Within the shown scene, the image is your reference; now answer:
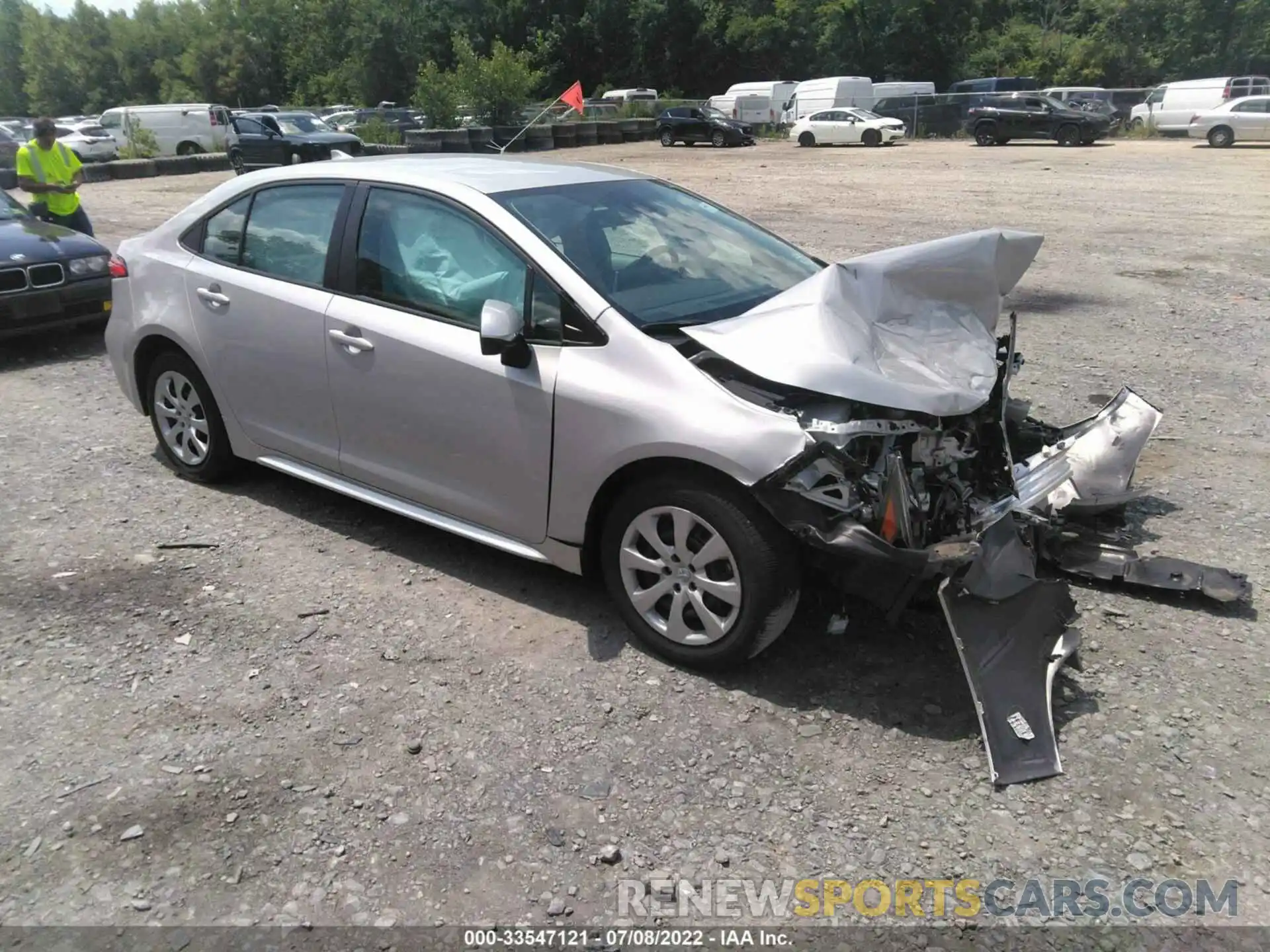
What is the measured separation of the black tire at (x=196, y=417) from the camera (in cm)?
512

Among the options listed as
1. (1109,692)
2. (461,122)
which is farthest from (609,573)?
(461,122)

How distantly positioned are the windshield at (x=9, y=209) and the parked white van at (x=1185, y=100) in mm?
34636

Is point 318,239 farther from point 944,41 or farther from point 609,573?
point 944,41

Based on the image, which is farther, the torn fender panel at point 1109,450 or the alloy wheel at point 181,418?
the alloy wheel at point 181,418

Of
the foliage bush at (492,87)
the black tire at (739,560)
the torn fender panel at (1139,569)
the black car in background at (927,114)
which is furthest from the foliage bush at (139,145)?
the torn fender panel at (1139,569)

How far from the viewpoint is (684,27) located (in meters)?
60.7

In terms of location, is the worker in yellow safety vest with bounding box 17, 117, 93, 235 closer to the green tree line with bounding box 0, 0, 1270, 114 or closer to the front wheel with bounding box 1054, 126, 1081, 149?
the front wheel with bounding box 1054, 126, 1081, 149

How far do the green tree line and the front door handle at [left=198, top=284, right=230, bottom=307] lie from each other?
167 ft

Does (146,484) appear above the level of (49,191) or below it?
below

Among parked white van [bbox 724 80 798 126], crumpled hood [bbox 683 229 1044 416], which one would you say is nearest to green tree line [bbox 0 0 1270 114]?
parked white van [bbox 724 80 798 126]

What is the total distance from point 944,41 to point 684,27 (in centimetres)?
1523

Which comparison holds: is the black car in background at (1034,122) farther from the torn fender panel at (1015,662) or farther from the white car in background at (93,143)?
the torn fender panel at (1015,662)

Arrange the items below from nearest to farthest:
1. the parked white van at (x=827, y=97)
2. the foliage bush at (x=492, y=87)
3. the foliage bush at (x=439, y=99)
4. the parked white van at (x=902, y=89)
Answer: the foliage bush at (x=439, y=99), the foliage bush at (x=492, y=87), the parked white van at (x=827, y=97), the parked white van at (x=902, y=89)

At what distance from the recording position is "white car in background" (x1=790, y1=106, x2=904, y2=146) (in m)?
37.2
